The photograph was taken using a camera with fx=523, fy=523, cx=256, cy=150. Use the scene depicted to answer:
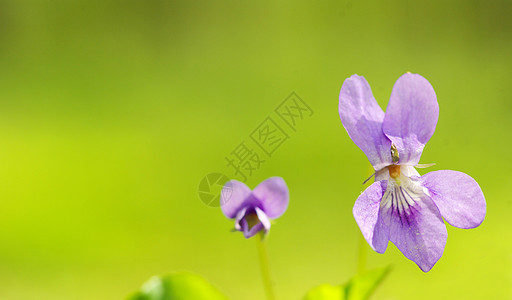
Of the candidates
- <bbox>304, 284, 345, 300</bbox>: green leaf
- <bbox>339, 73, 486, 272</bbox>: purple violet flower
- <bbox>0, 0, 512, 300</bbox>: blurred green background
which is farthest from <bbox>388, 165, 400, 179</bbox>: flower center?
<bbox>0, 0, 512, 300</bbox>: blurred green background

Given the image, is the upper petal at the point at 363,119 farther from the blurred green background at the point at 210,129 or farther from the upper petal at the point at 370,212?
the blurred green background at the point at 210,129

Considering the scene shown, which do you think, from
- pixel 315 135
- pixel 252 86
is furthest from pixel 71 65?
pixel 315 135

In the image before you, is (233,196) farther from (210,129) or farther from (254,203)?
(210,129)

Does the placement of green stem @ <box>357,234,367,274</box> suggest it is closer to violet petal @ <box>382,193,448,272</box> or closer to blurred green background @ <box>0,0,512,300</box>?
violet petal @ <box>382,193,448,272</box>

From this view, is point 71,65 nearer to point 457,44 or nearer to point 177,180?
point 177,180

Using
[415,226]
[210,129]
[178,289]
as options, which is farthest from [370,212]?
[210,129]

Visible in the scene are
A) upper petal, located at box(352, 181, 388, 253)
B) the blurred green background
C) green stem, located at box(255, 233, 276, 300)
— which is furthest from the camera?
the blurred green background
